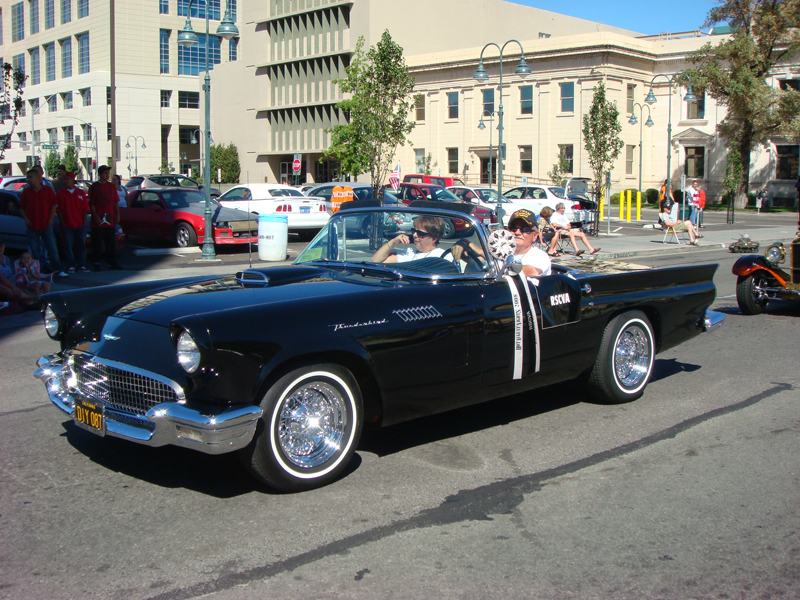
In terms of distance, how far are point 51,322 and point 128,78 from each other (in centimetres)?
7700

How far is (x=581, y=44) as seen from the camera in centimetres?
5212

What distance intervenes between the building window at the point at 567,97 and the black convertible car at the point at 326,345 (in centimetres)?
4998

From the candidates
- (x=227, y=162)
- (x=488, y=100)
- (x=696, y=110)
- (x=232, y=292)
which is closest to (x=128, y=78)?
(x=227, y=162)

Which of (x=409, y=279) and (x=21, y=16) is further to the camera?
(x=21, y=16)

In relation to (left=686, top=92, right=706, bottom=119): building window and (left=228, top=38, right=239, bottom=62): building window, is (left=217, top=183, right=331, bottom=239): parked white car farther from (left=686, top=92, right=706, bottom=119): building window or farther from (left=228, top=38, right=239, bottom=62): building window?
(left=228, top=38, right=239, bottom=62): building window

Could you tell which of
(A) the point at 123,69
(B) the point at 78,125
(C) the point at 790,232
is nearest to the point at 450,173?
(C) the point at 790,232

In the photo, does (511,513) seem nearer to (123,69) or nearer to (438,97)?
(438,97)

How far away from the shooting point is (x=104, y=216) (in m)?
15.3

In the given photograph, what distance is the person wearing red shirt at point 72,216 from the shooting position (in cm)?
1433

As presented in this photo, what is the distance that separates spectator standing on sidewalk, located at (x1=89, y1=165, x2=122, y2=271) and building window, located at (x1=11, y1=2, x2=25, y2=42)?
3342 inches

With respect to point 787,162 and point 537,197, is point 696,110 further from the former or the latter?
point 537,197

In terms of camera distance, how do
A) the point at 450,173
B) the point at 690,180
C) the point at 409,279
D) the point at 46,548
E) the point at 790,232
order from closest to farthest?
1. the point at 46,548
2. the point at 409,279
3. the point at 790,232
4. the point at 690,180
5. the point at 450,173

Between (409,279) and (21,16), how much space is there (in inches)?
3830

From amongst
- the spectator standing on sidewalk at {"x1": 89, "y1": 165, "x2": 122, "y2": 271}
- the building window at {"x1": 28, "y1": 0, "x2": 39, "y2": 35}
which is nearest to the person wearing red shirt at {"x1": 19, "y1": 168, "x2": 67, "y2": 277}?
the spectator standing on sidewalk at {"x1": 89, "y1": 165, "x2": 122, "y2": 271}
